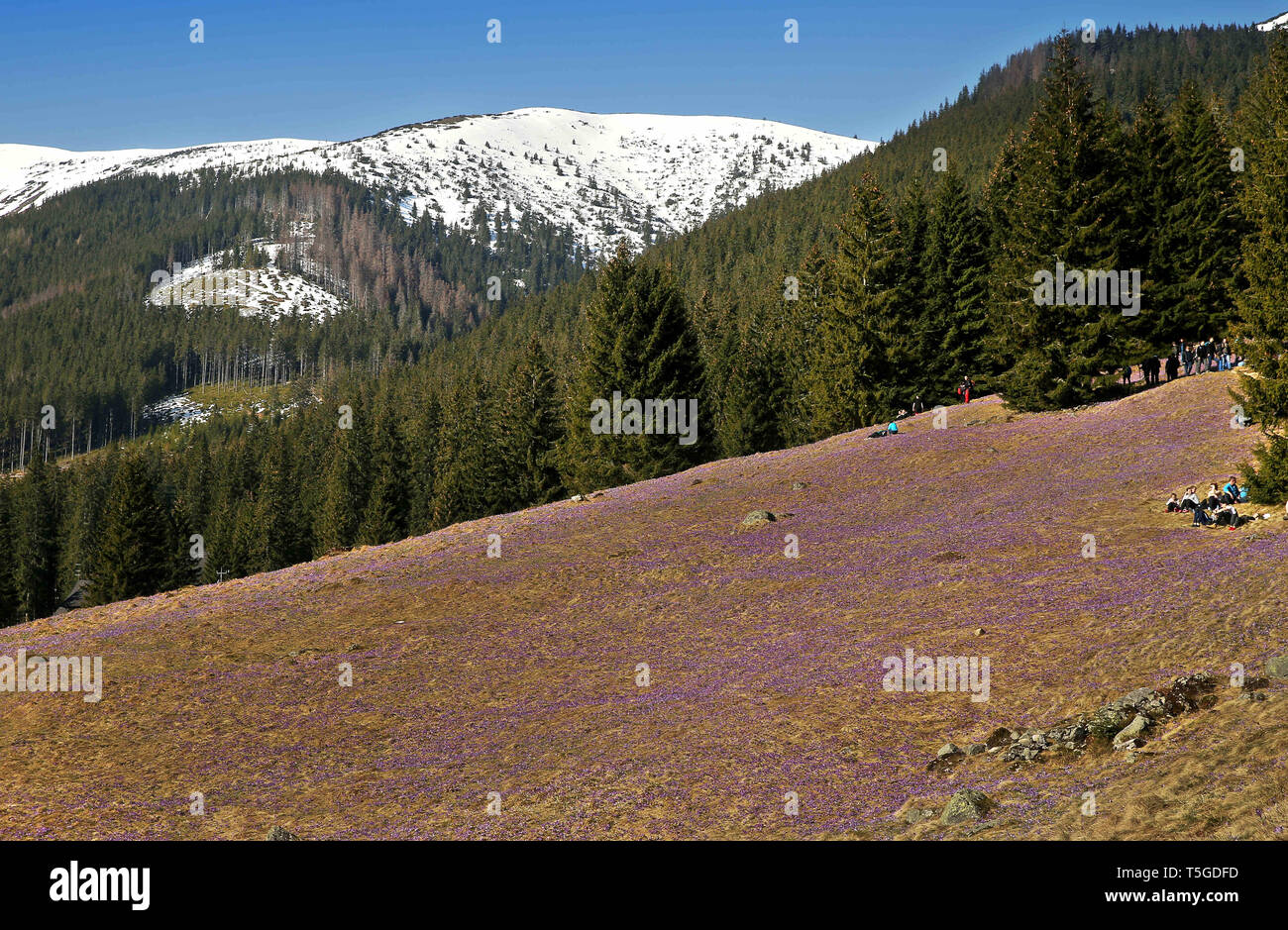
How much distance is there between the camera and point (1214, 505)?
22297mm

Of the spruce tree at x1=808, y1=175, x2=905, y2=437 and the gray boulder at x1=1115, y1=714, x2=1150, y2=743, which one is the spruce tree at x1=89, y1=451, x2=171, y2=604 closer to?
the spruce tree at x1=808, y1=175, x2=905, y2=437

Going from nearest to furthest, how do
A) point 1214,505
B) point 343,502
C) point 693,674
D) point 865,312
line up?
point 693,674
point 1214,505
point 865,312
point 343,502

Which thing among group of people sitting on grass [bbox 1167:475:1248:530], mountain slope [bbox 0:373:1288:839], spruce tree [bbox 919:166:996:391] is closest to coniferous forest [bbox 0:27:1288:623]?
spruce tree [bbox 919:166:996:391]

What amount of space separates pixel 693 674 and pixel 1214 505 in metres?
14.4

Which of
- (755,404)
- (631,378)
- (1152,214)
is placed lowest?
(755,404)

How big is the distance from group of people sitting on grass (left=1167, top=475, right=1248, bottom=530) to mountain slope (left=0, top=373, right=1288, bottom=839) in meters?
0.72

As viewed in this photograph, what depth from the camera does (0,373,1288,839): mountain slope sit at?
39.5ft

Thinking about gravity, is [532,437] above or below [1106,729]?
above

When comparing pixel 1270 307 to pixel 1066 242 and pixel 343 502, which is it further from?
pixel 343 502

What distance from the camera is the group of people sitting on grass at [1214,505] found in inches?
845

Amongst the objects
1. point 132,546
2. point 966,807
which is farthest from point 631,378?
point 966,807

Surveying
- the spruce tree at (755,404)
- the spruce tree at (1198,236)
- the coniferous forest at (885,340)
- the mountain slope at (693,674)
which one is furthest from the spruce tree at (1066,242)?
the spruce tree at (755,404)
